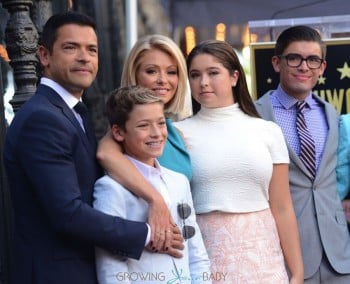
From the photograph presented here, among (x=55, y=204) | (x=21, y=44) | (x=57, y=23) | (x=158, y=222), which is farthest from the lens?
(x=21, y=44)

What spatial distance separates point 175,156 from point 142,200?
370mm

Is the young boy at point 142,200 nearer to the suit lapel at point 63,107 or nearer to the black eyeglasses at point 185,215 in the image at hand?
the black eyeglasses at point 185,215

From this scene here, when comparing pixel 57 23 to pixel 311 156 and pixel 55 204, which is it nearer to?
pixel 55 204

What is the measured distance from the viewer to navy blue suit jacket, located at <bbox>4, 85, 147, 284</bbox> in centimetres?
269

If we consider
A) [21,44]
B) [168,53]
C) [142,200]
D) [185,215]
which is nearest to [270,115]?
[168,53]

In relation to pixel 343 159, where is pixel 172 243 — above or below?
below

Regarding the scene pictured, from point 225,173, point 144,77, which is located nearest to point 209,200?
point 225,173

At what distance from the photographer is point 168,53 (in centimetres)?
335

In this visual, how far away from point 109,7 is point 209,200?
5698 millimetres

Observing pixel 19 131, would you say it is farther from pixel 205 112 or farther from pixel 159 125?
pixel 205 112

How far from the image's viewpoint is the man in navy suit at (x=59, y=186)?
270 cm

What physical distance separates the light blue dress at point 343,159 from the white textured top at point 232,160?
1.57 ft

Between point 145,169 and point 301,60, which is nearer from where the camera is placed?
point 145,169

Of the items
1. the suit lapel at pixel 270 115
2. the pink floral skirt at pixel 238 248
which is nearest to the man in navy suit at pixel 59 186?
the pink floral skirt at pixel 238 248
